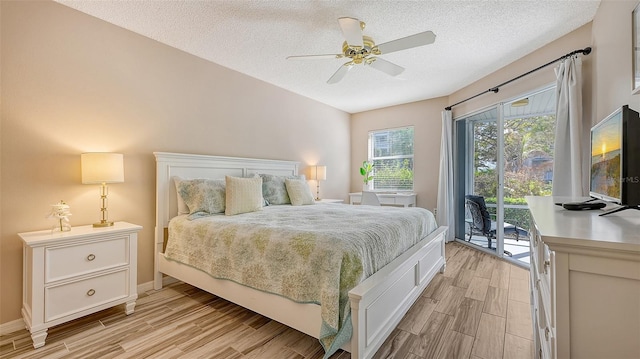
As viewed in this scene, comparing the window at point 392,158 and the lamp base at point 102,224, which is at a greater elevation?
the window at point 392,158

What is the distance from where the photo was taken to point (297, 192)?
3.62 m

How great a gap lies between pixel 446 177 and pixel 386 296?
3.31 m

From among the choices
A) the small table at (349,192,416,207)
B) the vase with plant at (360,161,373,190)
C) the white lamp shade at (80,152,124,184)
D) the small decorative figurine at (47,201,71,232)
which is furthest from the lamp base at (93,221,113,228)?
the vase with plant at (360,161,373,190)

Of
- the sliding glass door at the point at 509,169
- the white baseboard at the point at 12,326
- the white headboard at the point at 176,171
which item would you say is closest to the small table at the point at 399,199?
the sliding glass door at the point at 509,169

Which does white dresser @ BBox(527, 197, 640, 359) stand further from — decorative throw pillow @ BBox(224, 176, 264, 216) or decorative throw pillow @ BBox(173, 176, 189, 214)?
decorative throw pillow @ BBox(173, 176, 189, 214)

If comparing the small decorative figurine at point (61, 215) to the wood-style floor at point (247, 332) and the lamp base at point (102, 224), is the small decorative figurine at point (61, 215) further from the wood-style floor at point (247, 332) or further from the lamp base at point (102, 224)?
the wood-style floor at point (247, 332)

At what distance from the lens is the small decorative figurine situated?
6.68ft

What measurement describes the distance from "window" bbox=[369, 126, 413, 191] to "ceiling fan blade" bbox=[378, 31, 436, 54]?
3.15 metres

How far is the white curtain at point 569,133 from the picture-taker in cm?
249

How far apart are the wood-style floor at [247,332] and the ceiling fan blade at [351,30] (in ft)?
7.58

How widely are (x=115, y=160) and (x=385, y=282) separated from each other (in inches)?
93.3

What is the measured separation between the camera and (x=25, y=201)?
2.06 meters

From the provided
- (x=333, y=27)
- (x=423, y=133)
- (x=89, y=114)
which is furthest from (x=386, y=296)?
(x=423, y=133)

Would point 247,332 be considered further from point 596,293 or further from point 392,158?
point 392,158
